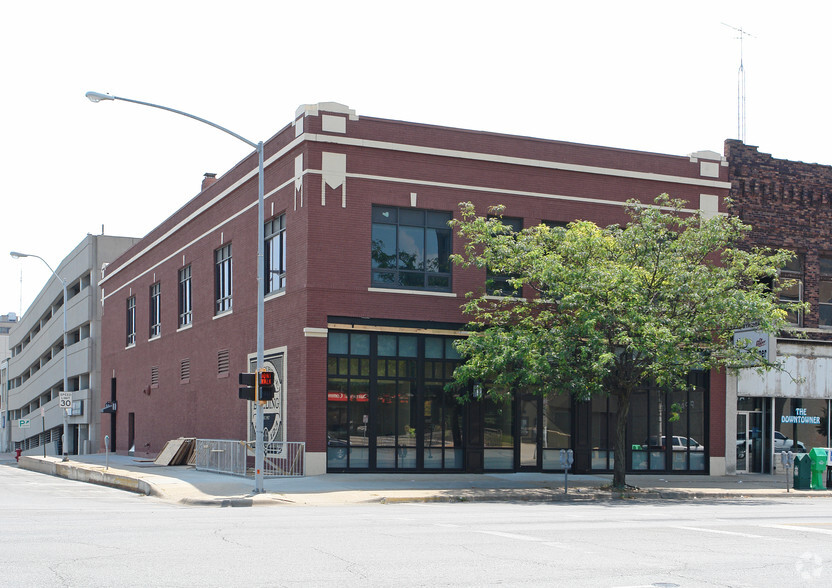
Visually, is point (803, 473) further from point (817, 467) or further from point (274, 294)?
point (274, 294)

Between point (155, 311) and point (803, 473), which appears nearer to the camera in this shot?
point (803, 473)

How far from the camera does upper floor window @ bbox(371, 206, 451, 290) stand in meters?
28.4

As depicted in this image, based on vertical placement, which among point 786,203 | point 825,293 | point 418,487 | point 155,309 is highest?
point 786,203

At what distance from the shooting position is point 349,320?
27.8 m

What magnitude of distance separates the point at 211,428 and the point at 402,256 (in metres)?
12.0

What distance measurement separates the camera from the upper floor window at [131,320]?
4917 cm

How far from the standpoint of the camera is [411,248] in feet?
94.5

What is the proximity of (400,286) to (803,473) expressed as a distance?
12976 millimetres

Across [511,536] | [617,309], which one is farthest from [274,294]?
[511,536]

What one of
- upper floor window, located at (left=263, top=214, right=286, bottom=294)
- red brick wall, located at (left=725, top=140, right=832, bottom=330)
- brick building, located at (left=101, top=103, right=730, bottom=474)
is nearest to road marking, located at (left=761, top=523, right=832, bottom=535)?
brick building, located at (left=101, top=103, right=730, bottom=474)

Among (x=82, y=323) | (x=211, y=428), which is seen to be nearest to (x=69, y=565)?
(x=211, y=428)

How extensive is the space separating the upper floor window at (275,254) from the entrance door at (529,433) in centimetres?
842

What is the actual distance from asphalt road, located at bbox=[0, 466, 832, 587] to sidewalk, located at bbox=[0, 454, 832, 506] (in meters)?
3.06

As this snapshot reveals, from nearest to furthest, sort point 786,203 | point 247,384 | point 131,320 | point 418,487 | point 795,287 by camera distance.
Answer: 1. point 247,384
2. point 418,487
3. point 786,203
4. point 795,287
5. point 131,320
